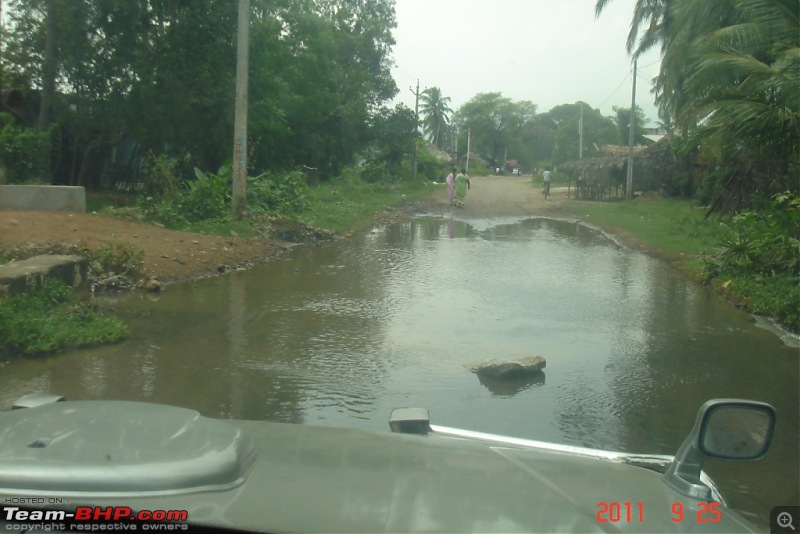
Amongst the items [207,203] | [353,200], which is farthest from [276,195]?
[353,200]

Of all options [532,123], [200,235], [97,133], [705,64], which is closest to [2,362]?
[200,235]

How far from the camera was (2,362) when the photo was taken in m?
6.88

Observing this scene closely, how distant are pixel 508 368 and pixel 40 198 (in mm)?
10741

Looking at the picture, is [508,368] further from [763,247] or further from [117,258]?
[763,247]

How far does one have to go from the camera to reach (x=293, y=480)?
218cm

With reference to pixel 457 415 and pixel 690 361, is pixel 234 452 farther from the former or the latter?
pixel 690 361

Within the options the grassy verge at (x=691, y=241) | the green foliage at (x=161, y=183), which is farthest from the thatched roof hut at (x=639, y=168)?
the green foliage at (x=161, y=183)

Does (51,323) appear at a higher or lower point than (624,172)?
lower

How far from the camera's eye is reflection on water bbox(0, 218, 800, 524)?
6.06 metres

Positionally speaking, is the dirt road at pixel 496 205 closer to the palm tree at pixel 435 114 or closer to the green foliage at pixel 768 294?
the green foliage at pixel 768 294

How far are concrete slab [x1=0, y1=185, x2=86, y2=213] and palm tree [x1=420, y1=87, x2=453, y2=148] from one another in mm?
69513

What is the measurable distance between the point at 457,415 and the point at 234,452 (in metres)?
4.17

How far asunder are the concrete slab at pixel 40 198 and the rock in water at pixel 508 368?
33.6 feet

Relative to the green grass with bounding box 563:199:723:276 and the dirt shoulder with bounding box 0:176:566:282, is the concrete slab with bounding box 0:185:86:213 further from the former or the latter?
the green grass with bounding box 563:199:723:276
